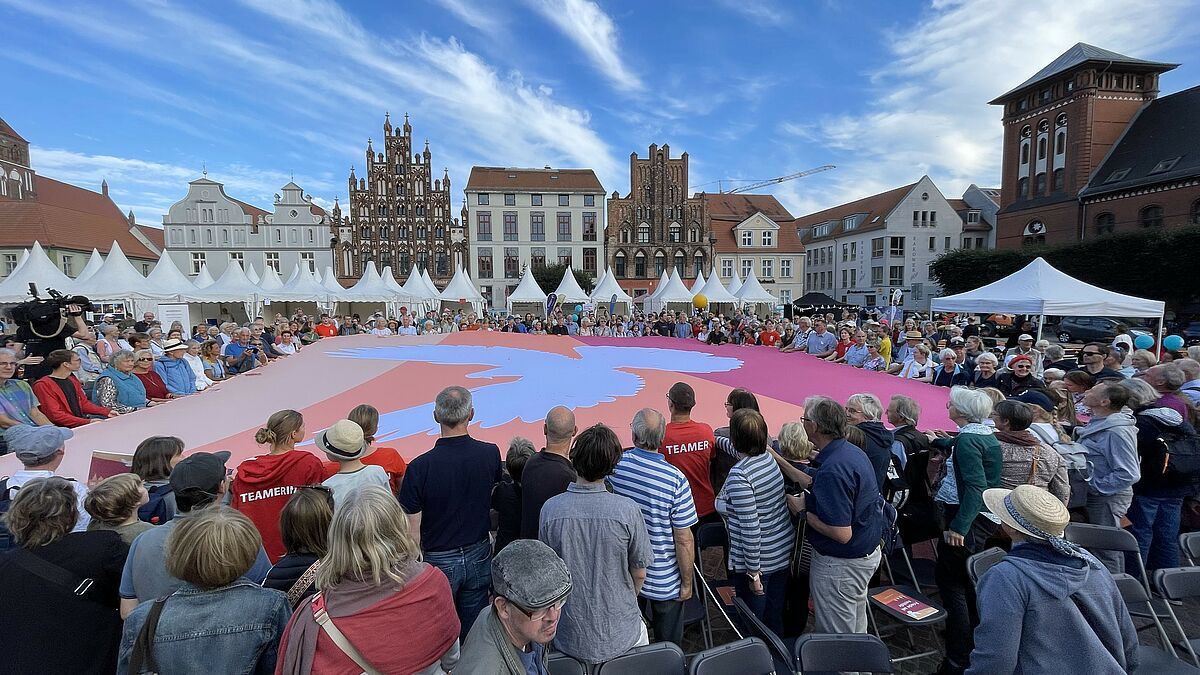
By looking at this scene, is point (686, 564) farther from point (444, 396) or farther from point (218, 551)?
point (218, 551)

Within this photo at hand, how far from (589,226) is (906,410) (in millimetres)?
42626

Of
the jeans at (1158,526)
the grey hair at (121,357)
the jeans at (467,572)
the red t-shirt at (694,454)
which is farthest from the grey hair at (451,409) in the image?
the grey hair at (121,357)

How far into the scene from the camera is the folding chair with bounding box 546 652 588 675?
2.22 metres

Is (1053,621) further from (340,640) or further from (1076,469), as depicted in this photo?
(1076,469)

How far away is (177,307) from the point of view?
18.0m

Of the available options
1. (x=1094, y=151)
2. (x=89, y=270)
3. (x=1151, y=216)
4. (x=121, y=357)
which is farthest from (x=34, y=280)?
(x=1094, y=151)

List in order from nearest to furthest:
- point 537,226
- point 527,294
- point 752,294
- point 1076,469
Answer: point 1076,469, point 752,294, point 527,294, point 537,226

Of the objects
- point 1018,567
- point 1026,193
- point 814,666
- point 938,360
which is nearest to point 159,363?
point 814,666

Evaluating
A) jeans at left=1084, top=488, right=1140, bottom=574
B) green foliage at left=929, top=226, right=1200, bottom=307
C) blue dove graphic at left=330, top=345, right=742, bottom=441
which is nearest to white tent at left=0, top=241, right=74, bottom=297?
blue dove graphic at left=330, top=345, right=742, bottom=441

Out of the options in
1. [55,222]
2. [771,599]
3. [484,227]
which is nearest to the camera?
[771,599]

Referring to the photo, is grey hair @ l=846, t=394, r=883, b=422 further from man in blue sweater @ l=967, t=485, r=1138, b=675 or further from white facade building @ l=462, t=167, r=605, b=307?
white facade building @ l=462, t=167, r=605, b=307

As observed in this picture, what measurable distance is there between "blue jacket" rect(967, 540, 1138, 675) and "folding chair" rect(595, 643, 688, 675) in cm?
113

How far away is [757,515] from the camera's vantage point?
2.91 meters

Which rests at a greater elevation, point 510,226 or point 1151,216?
point 510,226
